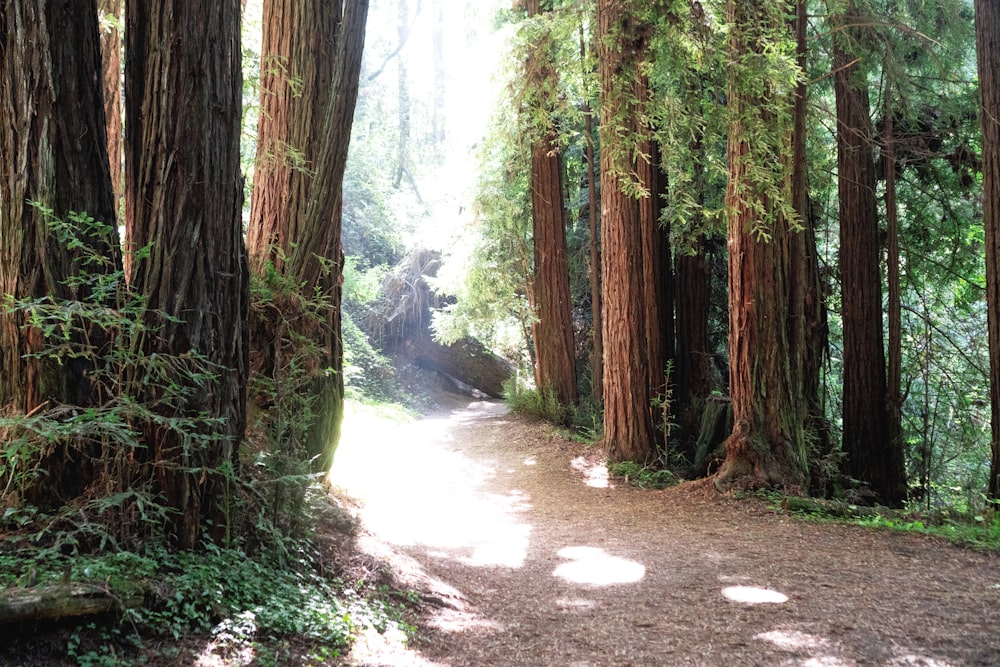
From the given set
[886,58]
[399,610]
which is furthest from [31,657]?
[886,58]

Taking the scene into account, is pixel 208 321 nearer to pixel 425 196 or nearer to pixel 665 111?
pixel 665 111

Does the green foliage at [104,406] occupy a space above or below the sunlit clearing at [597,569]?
above

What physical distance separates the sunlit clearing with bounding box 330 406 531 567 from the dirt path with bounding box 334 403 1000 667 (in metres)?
0.04

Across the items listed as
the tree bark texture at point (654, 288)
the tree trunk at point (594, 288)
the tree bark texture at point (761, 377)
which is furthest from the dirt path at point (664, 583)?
the tree trunk at point (594, 288)

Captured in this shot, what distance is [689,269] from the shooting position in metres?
11.3

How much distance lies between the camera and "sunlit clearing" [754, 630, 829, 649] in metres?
3.78

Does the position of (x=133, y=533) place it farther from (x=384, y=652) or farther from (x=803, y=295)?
(x=803, y=295)

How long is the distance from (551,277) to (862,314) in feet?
18.0

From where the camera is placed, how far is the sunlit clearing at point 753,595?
4590 mm

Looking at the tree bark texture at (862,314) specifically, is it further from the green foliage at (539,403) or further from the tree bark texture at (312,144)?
the tree bark texture at (312,144)

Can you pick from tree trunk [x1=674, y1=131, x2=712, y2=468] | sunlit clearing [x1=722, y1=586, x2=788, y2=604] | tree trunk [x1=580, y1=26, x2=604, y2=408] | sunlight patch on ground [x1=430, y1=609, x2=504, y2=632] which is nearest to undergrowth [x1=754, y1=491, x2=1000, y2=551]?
sunlit clearing [x1=722, y1=586, x2=788, y2=604]

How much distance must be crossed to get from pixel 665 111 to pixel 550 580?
4.10 metres

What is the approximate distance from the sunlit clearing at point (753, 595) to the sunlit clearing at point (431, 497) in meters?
1.69

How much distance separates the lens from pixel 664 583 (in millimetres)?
5148
